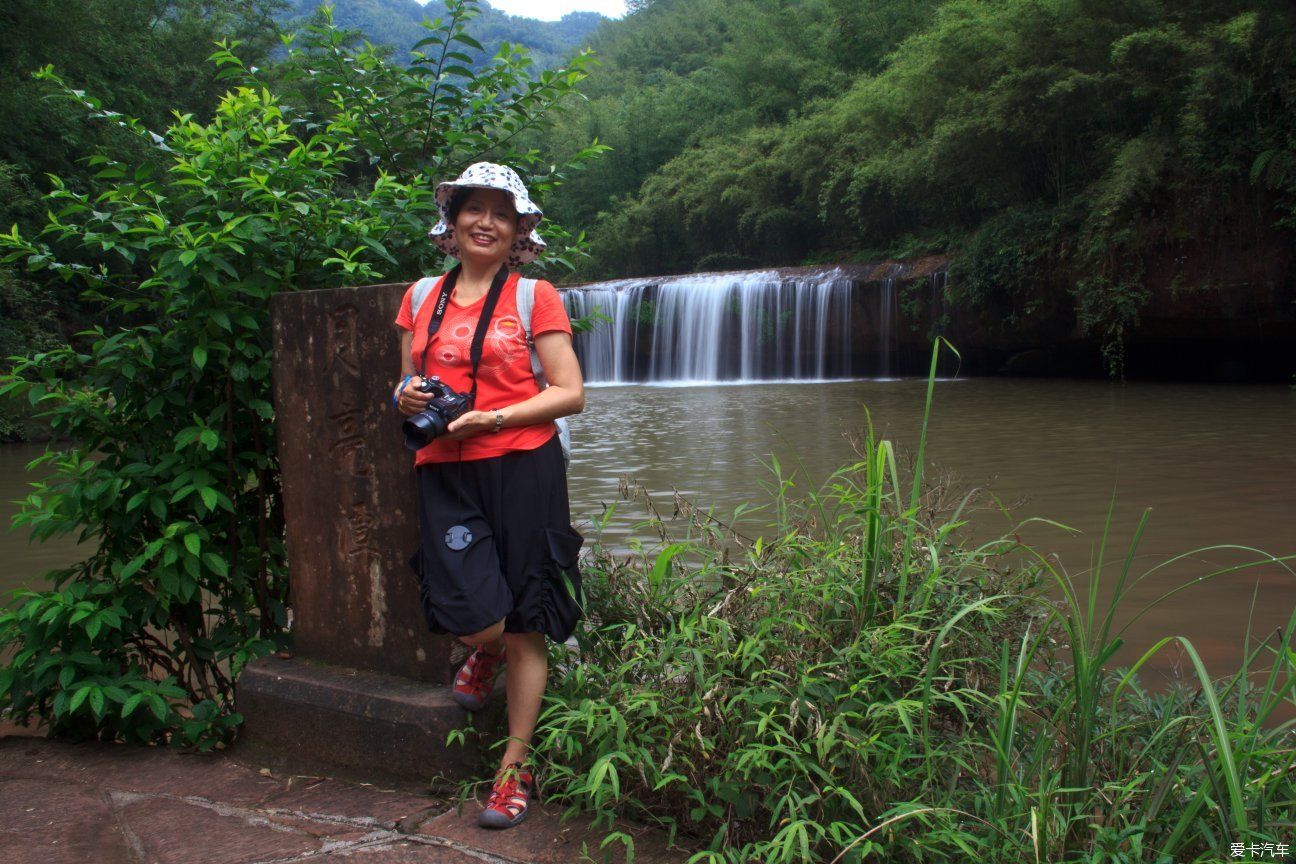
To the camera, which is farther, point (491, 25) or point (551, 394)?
point (491, 25)

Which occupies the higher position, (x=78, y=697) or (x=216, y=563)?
(x=216, y=563)

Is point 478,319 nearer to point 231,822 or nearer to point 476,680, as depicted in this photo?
point 476,680

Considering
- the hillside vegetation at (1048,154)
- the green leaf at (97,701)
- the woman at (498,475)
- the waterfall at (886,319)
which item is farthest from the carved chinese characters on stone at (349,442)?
the waterfall at (886,319)

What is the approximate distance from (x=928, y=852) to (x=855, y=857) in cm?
13

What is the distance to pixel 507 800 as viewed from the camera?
6.88ft

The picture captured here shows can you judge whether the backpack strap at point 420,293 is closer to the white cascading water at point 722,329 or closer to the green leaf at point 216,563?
the green leaf at point 216,563

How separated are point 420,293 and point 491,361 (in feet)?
0.92

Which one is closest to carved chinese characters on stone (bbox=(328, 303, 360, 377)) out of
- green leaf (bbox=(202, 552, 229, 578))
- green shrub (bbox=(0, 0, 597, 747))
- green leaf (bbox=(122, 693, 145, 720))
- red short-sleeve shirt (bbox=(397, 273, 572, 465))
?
green shrub (bbox=(0, 0, 597, 747))

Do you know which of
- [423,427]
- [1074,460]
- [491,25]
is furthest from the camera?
[491,25]

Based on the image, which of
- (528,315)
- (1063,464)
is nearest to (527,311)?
(528,315)

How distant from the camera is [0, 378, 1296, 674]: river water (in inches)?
165

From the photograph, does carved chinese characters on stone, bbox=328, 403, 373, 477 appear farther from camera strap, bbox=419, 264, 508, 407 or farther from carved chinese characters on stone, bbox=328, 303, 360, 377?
camera strap, bbox=419, 264, 508, 407

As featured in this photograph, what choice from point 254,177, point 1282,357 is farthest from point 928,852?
point 1282,357

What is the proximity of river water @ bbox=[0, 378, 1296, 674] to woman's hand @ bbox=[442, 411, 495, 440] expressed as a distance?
2.88ft
